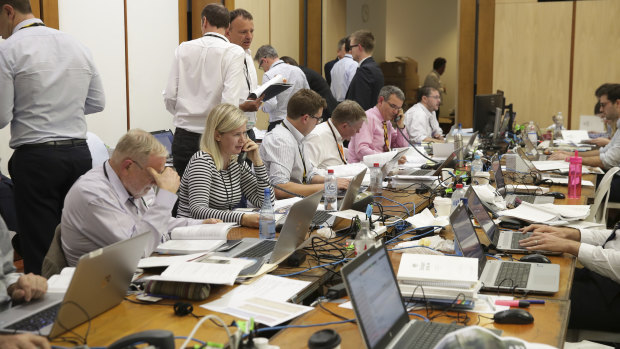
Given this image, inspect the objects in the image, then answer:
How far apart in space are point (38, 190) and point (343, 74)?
16.8 ft

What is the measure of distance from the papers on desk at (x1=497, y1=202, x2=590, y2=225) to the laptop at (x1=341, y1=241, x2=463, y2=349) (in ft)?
5.36

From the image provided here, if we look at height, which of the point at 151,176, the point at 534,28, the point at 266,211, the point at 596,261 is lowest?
the point at 596,261

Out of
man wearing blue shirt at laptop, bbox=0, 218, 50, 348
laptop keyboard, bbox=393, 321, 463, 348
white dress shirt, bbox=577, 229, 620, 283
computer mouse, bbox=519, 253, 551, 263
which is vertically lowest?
white dress shirt, bbox=577, 229, 620, 283

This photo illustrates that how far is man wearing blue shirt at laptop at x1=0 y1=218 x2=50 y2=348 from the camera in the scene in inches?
66.8

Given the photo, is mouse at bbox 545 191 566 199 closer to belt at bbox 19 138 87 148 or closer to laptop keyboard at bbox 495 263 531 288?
laptop keyboard at bbox 495 263 531 288

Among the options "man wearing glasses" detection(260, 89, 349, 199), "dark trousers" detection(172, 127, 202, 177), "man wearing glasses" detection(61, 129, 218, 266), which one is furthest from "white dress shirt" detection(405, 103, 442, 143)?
"man wearing glasses" detection(61, 129, 218, 266)

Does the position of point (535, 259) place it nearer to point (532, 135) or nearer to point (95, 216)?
point (95, 216)

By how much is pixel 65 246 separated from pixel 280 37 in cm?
702

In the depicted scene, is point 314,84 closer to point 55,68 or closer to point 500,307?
point 55,68

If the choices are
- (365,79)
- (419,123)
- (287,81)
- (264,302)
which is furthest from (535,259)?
(419,123)

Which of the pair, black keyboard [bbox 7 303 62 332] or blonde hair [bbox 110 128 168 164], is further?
blonde hair [bbox 110 128 168 164]

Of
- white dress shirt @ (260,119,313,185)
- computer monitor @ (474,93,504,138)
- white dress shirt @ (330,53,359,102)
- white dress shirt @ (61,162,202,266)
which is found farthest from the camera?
white dress shirt @ (330,53,359,102)

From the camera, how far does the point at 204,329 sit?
1859mm

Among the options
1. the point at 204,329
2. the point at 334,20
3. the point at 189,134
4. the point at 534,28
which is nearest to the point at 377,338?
the point at 204,329
